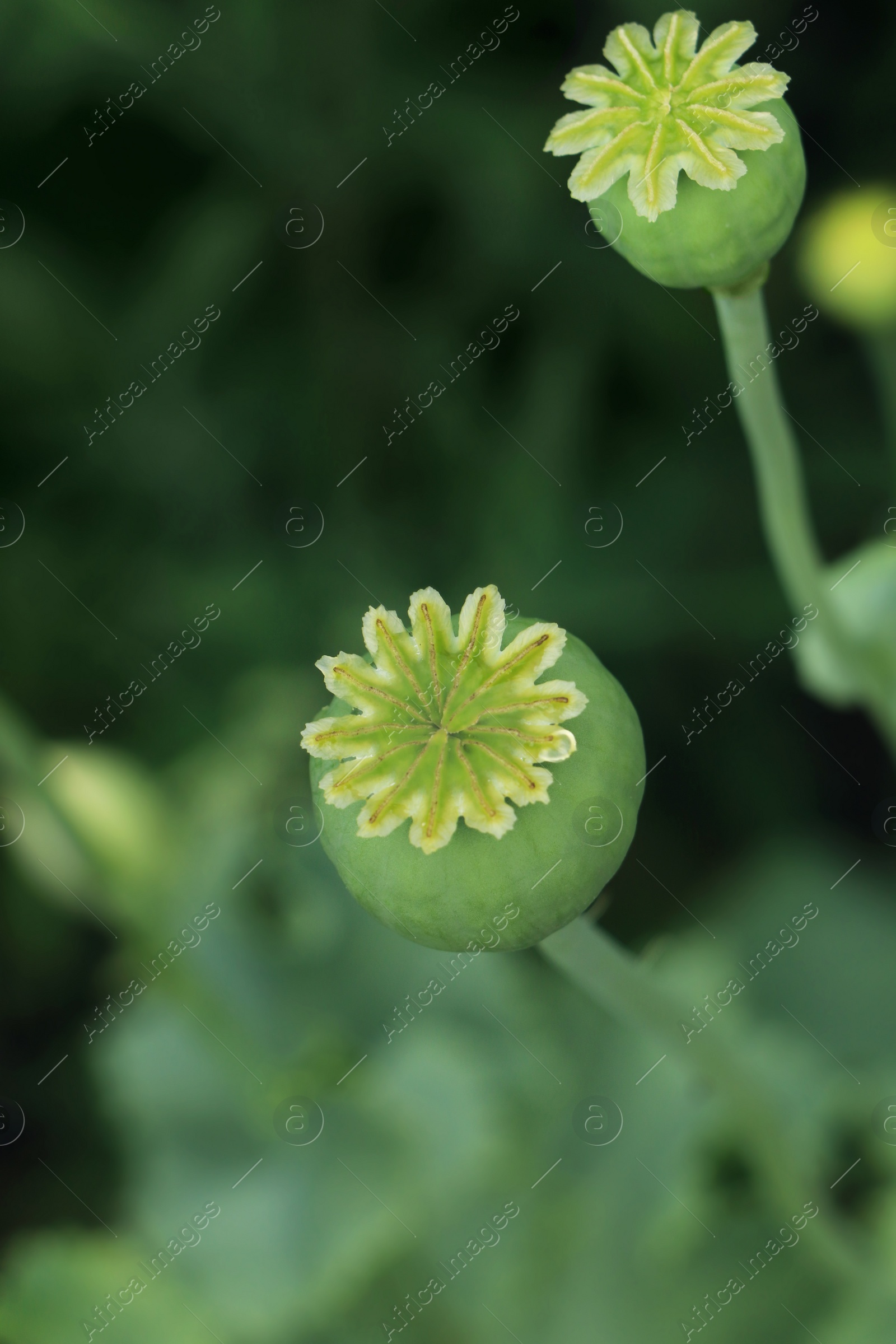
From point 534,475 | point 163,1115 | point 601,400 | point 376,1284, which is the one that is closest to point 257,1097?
point 163,1115

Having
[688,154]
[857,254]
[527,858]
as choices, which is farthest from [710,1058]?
[857,254]

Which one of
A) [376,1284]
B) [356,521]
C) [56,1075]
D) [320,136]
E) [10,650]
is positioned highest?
[320,136]

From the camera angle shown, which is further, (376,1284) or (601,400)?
(601,400)

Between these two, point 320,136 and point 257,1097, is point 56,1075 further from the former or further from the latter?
point 320,136

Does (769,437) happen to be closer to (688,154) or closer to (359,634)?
(688,154)

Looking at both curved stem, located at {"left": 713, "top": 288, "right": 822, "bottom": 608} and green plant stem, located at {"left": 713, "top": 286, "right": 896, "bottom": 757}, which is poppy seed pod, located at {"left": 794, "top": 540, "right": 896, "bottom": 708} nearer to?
green plant stem, located at {"left": 713, "top": 286, "right": 896, "bottom": 757}

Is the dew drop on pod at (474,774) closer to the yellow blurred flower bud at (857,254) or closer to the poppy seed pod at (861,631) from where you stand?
the poppy seed pod at (861,631)

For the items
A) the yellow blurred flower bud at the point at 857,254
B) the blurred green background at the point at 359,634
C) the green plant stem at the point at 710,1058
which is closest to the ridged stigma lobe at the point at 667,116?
the green plant stem at the point at 710,1058
